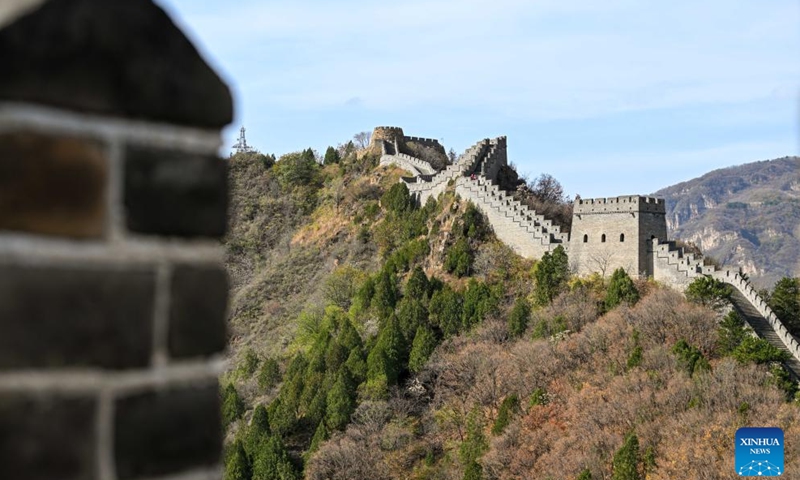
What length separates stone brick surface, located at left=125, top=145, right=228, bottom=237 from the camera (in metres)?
2.89

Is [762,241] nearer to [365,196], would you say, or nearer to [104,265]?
[365,196]

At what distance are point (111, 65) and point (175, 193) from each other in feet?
1.32

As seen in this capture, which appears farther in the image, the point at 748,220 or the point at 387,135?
the point at 748,220

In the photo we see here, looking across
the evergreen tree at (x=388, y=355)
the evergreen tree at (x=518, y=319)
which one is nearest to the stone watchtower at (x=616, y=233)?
the evergreen tree at (x=518, y=319)

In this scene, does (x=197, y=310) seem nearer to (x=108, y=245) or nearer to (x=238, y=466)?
(x=108, y=245)

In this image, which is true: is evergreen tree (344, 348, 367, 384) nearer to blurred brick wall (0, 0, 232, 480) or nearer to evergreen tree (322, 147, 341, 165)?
evergreen tree (322, 147, 341, 165)

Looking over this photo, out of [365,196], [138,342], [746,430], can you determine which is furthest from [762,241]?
[138,342]

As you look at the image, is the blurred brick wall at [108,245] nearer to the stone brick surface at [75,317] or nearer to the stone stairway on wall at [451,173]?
the stone brick surface at [75,317]

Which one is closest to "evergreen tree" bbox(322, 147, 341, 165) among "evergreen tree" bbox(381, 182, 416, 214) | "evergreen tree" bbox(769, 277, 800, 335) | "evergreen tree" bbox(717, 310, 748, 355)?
"evergreen tree" bbox(381, 182, 416, 214)

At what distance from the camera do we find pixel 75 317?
2738 mm

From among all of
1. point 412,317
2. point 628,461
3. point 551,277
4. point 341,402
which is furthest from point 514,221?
point 628,461

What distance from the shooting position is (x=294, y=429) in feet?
162

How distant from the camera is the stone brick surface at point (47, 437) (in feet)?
8.48

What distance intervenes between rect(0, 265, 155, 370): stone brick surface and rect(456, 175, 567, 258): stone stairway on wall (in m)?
46.8
